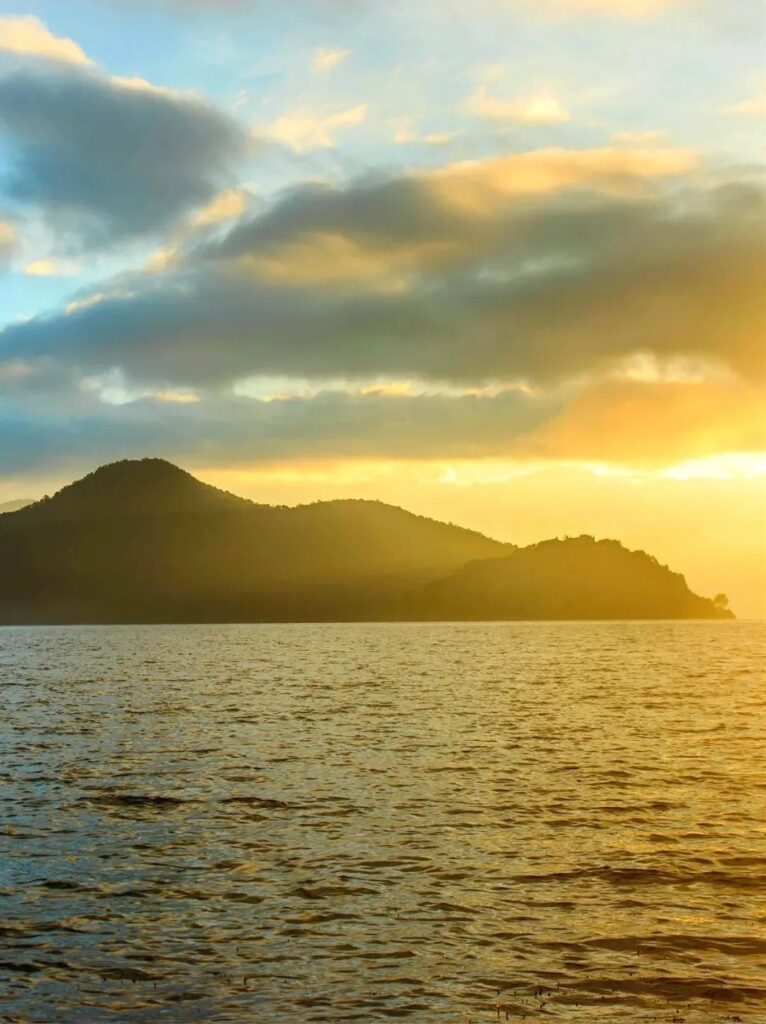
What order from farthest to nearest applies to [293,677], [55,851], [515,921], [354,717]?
[293,677] < [354,717] < [55,851] < [515,921]

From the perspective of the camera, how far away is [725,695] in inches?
3442

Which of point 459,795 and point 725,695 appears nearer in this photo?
point 459,795

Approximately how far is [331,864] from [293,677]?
3477 inches

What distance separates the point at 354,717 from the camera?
65562 millimetres

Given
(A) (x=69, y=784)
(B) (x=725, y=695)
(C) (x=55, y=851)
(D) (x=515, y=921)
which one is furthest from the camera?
(B) (x=725, y=695)

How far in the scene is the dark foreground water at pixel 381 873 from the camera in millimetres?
17750

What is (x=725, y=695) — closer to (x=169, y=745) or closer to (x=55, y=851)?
(x=169, y=745)

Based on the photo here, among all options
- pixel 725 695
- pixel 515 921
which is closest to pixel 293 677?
pixel 725 695

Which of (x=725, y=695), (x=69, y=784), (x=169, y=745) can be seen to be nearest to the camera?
(x=69, y=784)

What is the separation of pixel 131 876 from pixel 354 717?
4047cm

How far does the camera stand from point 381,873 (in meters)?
25.4

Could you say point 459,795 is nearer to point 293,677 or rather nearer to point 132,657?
point 293,677

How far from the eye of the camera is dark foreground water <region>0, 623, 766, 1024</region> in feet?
58.2

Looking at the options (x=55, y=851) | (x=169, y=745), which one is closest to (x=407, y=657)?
(x=169, y=745)
